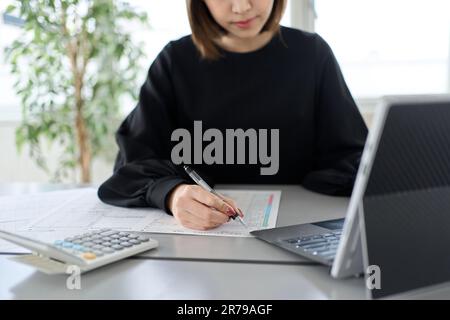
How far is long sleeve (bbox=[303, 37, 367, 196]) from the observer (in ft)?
3.68

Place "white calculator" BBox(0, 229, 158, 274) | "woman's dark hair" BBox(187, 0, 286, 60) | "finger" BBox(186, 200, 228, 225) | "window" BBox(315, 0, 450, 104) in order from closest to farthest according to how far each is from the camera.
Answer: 1. "white calculator" BBox(0, 229, 158, 274)
2. "finger" BBox(186, 200, 228, 225)
3. "woman's dark hair" BBox(187, 0, 286, 60)
4. "window" BBox(315, 0, 450, 104)

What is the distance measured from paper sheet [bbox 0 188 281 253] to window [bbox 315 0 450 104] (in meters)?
1.84

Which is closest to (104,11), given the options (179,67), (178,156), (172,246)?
(179,67)

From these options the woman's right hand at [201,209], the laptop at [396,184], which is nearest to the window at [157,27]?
the woman's right hand at [201,209]

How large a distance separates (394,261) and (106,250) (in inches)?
15.5

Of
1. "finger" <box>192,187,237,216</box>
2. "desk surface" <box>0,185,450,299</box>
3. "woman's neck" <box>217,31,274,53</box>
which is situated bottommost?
"desk surface" <box>0,185,450,299</box>

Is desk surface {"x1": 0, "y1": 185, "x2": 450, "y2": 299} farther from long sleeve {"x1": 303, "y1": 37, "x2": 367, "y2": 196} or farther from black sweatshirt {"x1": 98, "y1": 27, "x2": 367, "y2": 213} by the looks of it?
black sweatshirt {"x1": 98, "y1": 27, "x2": 367, "y2": 213}

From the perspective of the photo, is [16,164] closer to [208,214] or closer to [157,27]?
[157,27]

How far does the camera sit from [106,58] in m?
2.47

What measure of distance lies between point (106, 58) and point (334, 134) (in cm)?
157

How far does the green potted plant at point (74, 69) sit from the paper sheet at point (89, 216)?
4.20ft

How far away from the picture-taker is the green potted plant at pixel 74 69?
221cm

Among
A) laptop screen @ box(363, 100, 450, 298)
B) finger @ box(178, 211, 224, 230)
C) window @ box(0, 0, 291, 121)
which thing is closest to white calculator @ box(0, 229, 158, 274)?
finger @ box(178, 211, 224, 230)

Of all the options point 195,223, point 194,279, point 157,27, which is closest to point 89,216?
point 195,223
